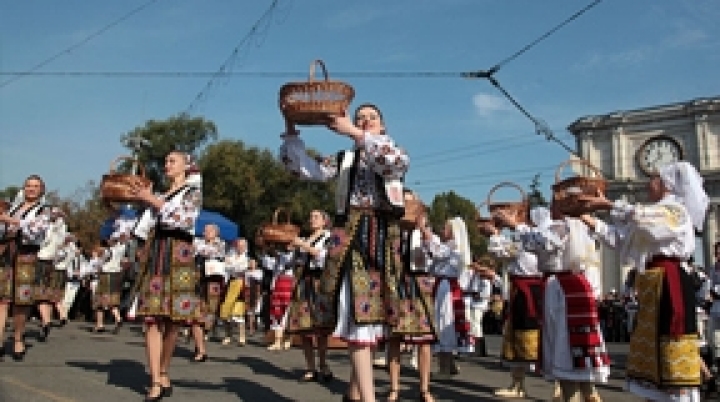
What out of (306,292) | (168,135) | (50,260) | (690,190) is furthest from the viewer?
(168,135)

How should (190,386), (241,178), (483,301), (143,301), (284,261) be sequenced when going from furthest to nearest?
(241,178) → (483,301) → (284,261) → (190,386) → (143,301)

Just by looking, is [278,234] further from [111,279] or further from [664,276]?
[111,279]

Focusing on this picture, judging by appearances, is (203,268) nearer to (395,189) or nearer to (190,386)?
(190,386)

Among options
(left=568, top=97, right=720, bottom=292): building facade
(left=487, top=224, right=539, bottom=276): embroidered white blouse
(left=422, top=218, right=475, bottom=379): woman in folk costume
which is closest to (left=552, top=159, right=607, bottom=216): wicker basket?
(left=487, top=224, right=539, bottom=276): embroidered white blouse

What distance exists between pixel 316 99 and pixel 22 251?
17.5 feet

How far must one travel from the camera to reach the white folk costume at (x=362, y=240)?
4.15 meters

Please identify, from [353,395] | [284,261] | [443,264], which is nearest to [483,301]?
[284,261]

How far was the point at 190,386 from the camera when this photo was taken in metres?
6.11

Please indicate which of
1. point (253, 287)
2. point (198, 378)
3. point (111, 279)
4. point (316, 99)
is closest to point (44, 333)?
point (111, 279)

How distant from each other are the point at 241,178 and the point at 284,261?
71.5 feet

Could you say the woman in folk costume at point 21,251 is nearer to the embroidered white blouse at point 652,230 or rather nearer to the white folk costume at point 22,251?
the white folk costume at point 22,251

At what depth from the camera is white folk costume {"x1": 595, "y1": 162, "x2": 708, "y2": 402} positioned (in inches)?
179

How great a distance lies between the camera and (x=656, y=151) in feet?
107

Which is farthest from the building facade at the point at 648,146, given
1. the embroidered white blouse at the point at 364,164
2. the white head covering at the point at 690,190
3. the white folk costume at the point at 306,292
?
the embroidered white blouse at the point at 364,164
